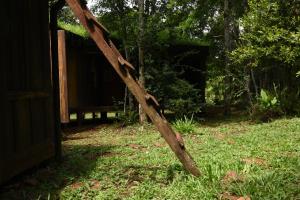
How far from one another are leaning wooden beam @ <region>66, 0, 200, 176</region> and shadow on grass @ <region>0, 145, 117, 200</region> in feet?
4.88

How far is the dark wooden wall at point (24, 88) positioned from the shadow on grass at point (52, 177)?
189mm

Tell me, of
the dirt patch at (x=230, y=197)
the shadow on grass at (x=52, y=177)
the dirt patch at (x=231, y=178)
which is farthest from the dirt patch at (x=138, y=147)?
the dirt patch at (x=230, y=197)

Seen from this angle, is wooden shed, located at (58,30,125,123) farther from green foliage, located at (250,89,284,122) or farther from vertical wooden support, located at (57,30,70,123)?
green foliage, located at (250,89,284,122)

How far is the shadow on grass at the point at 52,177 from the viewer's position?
5.23 meters

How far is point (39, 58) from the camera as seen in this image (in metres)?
6.79

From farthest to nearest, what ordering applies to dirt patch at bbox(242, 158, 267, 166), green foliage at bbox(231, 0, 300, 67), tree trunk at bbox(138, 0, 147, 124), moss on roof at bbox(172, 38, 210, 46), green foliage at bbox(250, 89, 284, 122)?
moss on roof at bbox(172, 38, 210, 46) → green foliage at bbox(250, 89, 284, 122) → tree trunk at bbox(138, 0, 147, 124) → green foliage at bbox(231, 0, 300, 67) → dirt patch at bbox(242, 158, 267, 166)

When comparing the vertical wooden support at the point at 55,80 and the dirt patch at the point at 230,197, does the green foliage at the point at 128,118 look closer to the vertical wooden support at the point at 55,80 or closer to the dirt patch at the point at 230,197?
the vertical wooden support at the point at 55,80

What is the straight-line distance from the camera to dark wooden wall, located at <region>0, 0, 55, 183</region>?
539cm

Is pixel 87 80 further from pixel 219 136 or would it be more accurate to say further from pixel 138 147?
pixel 138 147

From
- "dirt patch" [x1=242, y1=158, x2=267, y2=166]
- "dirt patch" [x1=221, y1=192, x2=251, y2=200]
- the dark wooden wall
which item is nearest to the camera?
"dirt patch" [x1=221, y1=192, x2=251, y2=200]

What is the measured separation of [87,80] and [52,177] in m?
10.5

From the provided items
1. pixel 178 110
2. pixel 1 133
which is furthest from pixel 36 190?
pixel 178 110

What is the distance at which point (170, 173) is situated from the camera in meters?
5.76

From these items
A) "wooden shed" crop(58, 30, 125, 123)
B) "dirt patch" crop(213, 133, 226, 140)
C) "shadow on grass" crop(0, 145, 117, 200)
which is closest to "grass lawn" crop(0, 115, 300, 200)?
"shadow on grass" crop(0, 145, 117, 200)
